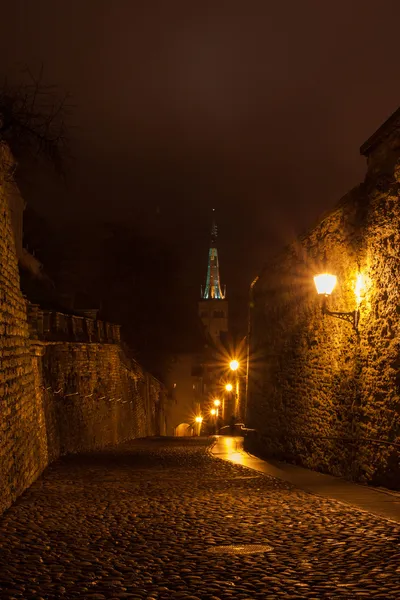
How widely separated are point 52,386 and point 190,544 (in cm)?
1255

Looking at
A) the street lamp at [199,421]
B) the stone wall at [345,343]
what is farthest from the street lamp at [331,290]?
the street lamp at [199,421]

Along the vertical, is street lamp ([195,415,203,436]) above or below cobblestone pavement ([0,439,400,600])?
below

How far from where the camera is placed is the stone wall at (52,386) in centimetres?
1045

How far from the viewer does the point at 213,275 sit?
166 meters

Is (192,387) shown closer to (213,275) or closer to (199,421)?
(199,421)

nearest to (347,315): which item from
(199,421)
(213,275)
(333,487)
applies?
(333,487)

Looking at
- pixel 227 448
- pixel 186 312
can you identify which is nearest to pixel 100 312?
pixel 186 312

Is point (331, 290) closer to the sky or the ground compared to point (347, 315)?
closer to the sky

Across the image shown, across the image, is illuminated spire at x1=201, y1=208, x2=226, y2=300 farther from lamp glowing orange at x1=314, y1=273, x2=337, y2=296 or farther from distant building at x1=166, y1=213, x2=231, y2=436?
lamp glowing orange at x1=314, y1=273, x2=337, y2=296

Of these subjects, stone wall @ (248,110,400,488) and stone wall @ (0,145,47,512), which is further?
stone wall @ (248,110,400,488)

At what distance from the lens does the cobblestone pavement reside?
5.70 metres

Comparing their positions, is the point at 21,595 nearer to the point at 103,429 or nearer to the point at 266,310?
the point at 266,310

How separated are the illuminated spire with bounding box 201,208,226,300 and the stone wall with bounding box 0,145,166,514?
4626 inches

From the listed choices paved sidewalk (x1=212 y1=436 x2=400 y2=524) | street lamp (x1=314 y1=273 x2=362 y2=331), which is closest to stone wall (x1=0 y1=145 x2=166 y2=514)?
paved sidewalk (x1=212 y1=436 x2=400 y2=524)
